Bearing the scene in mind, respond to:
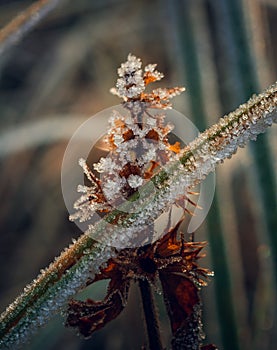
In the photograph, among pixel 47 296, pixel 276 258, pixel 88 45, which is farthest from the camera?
pixel 88 45

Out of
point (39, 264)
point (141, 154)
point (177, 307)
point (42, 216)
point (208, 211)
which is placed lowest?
point (177, 307)

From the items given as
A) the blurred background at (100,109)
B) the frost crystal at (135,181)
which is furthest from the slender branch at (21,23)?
the frost crystal at (135,181)

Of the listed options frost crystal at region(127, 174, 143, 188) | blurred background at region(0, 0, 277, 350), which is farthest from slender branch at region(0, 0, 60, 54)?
frost crystal at region(127, 174, 143, 188)

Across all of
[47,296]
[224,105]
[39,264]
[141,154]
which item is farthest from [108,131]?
[39,264]

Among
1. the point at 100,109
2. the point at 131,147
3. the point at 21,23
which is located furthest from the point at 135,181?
the point at 100,109

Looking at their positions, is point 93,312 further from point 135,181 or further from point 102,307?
point 135,181

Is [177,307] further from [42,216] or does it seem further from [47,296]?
[42,216]

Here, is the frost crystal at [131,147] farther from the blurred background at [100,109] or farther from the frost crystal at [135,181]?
the blurred background at [100,109]
